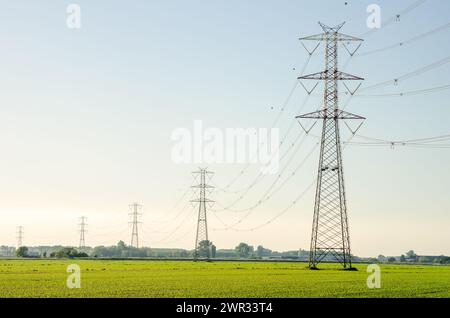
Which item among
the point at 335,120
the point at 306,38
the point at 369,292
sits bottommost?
the point at 369,292

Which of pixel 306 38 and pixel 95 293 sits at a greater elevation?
pixel 306 38

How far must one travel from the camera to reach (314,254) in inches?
3371

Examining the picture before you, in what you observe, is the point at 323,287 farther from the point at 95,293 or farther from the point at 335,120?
the point at 335,120
